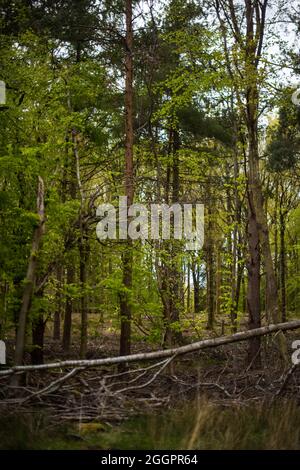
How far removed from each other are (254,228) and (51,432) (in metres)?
8.73

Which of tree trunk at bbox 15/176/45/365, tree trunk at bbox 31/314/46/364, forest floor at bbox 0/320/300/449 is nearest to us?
forest floor at bbox 0/320/300/449

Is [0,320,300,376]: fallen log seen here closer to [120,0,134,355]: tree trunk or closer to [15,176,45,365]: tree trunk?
[15,176,45,365]: tree trunk

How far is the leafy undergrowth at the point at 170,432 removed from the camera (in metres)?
5.47

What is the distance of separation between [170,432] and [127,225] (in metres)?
7.28

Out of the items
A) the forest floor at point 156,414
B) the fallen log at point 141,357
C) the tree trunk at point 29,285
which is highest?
the tree trunk at point 29,285

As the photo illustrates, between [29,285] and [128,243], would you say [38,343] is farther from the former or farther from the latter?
[128,243]

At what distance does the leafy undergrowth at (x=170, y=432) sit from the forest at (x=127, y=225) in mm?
24

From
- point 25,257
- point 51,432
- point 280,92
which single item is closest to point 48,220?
point 25,257

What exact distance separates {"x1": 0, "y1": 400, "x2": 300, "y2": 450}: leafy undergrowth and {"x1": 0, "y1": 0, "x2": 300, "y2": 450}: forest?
24mm

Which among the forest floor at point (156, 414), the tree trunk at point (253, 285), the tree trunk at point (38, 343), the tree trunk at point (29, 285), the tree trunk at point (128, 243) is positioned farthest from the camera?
the tree trunk at point (253, 285)

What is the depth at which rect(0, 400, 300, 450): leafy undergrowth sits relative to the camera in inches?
215

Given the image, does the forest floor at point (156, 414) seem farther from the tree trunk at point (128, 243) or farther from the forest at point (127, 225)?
the tree trunk at point (128, 243)

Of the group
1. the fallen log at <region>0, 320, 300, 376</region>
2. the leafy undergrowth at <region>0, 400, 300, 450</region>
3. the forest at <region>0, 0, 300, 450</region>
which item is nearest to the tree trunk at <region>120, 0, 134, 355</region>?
the forest at <region>0, 0, 300, 450</region>

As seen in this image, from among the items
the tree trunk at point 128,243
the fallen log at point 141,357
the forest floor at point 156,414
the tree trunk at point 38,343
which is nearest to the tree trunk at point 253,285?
the tree trunk at point 128,243
